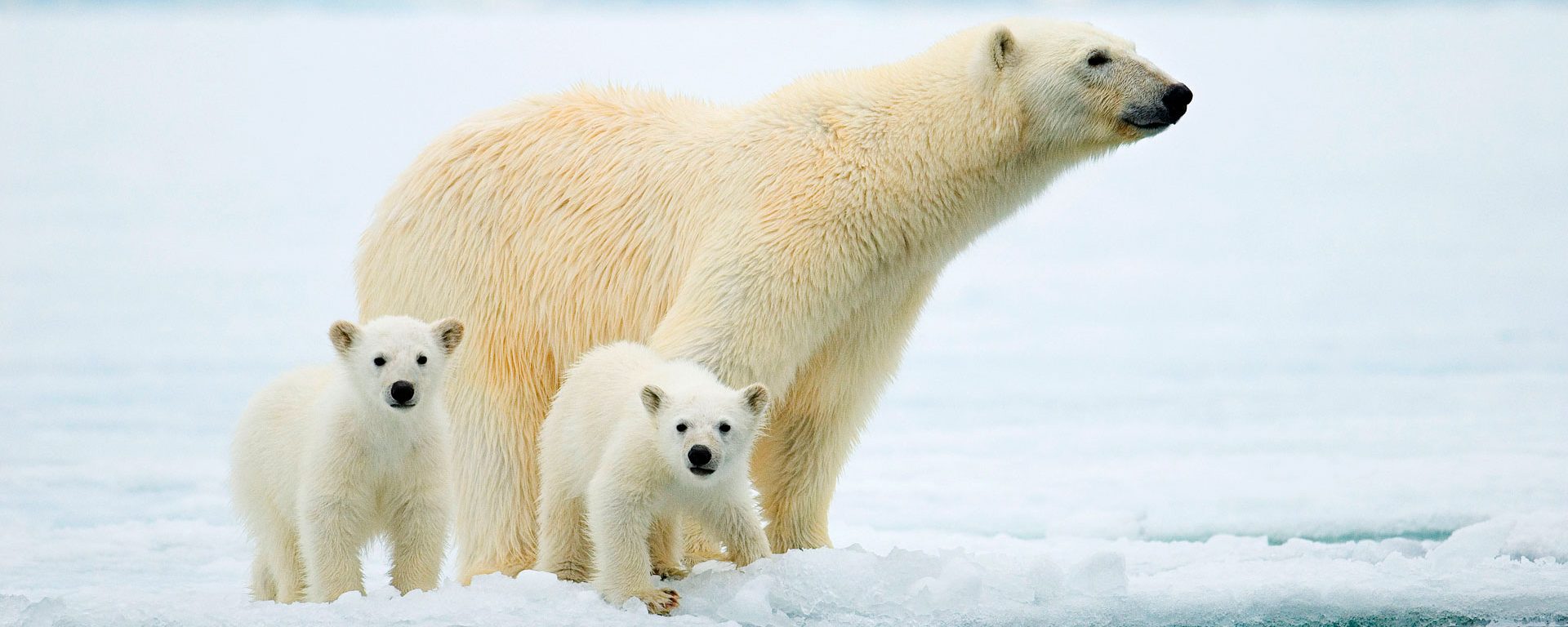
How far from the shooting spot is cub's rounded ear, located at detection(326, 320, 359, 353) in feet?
18.2

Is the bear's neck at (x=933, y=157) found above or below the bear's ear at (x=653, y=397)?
above

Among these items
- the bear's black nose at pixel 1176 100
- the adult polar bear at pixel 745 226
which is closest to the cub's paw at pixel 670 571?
the adult polar bear at pixel 745 226

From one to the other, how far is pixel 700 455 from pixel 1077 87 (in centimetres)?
193

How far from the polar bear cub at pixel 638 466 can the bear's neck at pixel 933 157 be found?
2.95 feet

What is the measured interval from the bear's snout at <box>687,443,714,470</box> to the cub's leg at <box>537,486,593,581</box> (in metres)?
0.85

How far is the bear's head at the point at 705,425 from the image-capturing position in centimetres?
538

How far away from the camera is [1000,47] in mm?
6219

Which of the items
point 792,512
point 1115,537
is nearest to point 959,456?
point 1115,537

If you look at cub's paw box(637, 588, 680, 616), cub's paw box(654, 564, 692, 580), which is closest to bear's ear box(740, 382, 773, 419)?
cub's paw box(637, 588, 680, 616)

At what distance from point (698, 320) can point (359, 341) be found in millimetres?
1145

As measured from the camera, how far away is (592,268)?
21.9 feet

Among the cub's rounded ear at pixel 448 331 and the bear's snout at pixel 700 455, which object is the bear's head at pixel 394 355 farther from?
the bear's snout at pixel 700 455

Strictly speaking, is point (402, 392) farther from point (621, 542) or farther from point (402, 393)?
point (621, 542)

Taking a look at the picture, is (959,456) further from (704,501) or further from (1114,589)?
(704,501)
